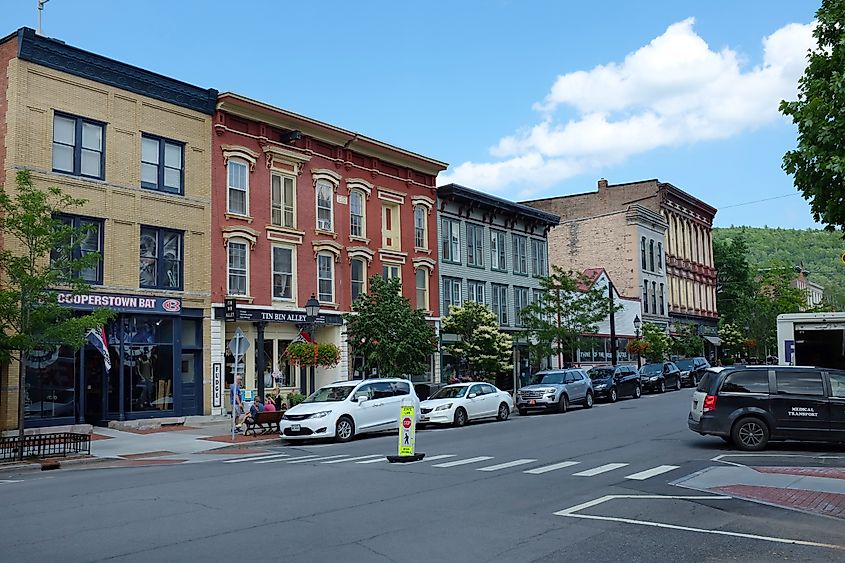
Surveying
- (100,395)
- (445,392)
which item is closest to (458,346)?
(445,392)

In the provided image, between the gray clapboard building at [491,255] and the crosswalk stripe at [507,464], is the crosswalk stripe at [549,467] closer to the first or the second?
the crosswalk stripe at [507,464]

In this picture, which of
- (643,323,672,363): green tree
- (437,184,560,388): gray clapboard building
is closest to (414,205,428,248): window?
(437,184,560,388): gray clapboard building

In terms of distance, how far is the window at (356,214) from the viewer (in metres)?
35.1

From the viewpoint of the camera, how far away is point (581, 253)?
61594 mm

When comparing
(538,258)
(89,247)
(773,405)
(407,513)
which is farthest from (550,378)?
(407,513)

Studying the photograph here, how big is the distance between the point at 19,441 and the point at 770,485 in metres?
15.5

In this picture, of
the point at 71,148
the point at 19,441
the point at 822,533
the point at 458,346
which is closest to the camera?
the point at 822,533

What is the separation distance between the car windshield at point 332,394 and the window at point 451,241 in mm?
17666

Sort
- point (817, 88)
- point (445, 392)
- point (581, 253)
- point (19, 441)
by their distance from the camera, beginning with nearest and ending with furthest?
point (817, 88), point (19, 441), point (445, 392), point (581, 253)

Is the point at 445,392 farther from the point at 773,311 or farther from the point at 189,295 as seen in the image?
the point at 773,311

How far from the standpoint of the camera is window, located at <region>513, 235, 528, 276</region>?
46.0 meters

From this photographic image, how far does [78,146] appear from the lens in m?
25.2

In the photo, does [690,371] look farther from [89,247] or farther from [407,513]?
[407,513]

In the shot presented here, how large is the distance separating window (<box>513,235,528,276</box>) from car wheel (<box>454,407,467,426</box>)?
1971cm
